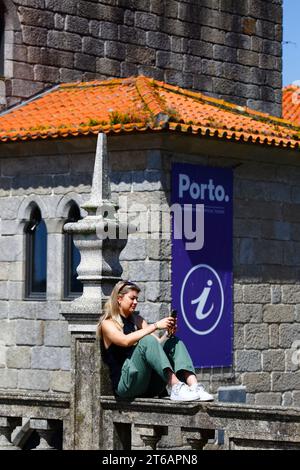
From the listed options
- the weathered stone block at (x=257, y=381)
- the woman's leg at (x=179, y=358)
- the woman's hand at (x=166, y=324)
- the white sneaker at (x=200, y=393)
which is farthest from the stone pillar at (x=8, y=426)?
the weathered stone block at (x=257, y=381)

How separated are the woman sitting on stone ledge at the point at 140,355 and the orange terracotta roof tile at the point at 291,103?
51.0 feet

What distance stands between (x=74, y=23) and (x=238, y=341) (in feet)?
19.0

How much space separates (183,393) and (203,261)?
22.7 feet

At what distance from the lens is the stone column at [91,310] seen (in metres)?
12.8

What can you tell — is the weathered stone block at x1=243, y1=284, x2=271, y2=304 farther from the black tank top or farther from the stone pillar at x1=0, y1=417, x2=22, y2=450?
the black tank top

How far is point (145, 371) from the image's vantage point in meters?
12.4

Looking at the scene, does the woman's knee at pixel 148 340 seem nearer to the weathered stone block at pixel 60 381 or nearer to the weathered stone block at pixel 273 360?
the weathered stone block at pixel 60 381

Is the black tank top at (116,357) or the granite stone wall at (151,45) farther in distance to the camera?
the granite stone wall at (151,45)

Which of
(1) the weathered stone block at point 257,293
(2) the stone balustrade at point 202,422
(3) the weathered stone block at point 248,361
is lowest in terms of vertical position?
(2) the stone balustrade at point 202,422

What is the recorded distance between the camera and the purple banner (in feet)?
60.8

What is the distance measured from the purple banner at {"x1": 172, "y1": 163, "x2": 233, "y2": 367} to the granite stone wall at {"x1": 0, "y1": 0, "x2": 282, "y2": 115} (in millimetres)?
3716

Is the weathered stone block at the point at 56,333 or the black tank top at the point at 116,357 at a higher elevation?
the weathered stone block at the point at 56,333

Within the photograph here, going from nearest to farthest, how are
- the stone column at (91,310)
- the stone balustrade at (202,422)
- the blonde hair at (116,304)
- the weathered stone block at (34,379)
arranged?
the stone balustrade at (202,422)
the blonde hair at (116,304)
the stone column at (91,310)
the weathered stone block at (34,379)

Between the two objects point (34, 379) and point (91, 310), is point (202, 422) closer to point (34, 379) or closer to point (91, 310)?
point (91, 310)
